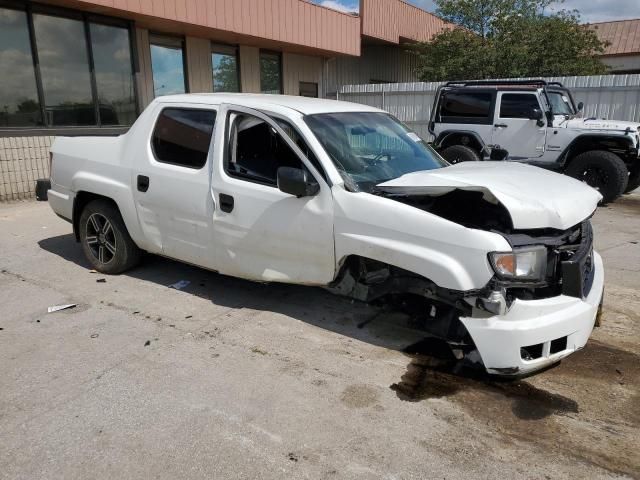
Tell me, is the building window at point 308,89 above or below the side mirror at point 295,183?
above

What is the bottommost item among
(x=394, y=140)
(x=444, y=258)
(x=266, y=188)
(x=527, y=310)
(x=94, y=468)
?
(x=94, y=468)

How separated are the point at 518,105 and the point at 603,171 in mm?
2011

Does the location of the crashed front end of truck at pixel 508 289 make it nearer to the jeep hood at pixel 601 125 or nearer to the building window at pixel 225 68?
the jeep hood at pixel 601 125

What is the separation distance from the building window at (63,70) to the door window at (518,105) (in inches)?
312

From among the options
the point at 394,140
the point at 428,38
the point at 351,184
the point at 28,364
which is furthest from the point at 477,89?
the point at 428,38

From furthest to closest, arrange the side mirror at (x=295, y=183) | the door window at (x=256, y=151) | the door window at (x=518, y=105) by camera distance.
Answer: the door window at (x=518, y=105) → the door window at (x=256, y=151) → the side mirror at (x=295, y=183)

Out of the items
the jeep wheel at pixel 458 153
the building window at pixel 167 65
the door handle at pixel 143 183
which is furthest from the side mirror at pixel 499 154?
the building window at pixel 167 65

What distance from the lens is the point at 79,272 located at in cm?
535

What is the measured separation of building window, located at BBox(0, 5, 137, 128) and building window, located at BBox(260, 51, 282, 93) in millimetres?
5133

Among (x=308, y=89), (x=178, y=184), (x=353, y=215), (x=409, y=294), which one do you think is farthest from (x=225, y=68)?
(x=409, y=294)

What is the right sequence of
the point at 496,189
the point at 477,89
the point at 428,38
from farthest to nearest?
the point at 428,38
the point at 477,89
the point at 496,189

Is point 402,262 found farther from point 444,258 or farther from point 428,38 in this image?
point 428,38

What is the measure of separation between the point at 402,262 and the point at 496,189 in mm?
740

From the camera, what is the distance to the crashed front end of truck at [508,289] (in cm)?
293
